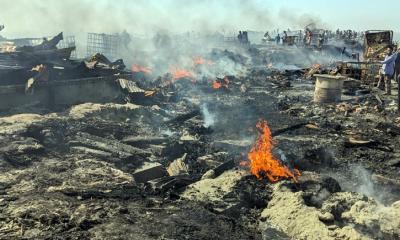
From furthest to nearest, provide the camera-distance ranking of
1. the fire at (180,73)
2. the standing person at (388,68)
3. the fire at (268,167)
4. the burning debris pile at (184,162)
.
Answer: the fire at (180,73) → the standing person at (388,68) → the fire at (268,167) → the burning debris pile at (184,162)

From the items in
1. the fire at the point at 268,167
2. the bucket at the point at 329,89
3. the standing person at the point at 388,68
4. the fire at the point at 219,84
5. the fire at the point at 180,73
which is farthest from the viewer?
the fire at the point at 180,73

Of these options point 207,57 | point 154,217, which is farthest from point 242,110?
point 207,57

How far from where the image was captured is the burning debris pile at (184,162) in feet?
19.6

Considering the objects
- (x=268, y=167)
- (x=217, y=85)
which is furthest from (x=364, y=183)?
(x=217, y=85)

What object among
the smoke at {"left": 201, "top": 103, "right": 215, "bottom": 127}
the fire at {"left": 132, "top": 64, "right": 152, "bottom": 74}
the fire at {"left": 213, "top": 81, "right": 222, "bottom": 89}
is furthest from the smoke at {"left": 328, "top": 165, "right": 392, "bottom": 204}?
the fire at {"left": 132, "top": 64, "right": 152, "bottom": 74}

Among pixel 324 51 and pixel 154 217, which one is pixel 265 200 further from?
pixel 324 51

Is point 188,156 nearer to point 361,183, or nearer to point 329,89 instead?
point 361,183

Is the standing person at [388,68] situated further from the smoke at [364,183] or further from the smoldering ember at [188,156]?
the smoke at [364,183]

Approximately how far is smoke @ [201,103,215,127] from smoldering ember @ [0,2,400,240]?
0.04m

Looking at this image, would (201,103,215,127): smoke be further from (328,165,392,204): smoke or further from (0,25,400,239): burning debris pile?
(328,165,392,204): smoke

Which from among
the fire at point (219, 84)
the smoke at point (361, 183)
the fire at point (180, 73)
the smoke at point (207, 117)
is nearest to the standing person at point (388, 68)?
the fire at point (219, 84)

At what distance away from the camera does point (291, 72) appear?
26.4 m

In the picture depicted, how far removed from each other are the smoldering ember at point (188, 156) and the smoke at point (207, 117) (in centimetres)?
4

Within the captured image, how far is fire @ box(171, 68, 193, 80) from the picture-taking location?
2241cm
